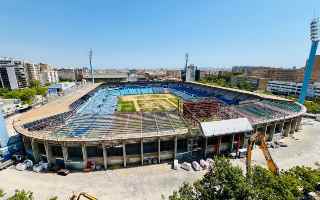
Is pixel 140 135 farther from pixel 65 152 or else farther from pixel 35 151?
pixel 35 151

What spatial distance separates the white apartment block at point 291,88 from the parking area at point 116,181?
7366 cm

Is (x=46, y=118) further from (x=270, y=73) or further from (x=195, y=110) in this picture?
(x=270, y=73)

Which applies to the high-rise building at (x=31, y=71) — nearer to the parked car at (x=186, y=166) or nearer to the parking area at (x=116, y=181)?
the parking area at (x=116, y=181)

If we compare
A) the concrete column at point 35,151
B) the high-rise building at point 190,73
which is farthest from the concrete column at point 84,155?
the high-rise building at point 190,73

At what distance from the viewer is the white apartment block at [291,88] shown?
8706cm

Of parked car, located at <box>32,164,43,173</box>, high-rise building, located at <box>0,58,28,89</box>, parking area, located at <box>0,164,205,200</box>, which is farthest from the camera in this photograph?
high-rise building, located at <box>0,58,28,89</box>

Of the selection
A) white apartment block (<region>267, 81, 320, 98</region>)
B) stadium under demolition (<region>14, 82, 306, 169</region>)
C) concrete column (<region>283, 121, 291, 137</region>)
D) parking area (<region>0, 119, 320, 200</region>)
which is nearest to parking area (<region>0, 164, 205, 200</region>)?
parking area (<region>0, 119, 320, 200</region>)

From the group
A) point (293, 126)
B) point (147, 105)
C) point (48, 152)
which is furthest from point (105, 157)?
point (147, 105)

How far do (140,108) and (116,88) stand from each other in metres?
51.9

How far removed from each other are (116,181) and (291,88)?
112131 mm

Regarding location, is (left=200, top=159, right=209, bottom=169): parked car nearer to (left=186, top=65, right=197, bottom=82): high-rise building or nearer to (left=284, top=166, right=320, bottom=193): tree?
(left=284, top=166, right=320, bottom=193): tree

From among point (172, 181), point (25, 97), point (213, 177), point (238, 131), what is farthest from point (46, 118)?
point (25, 97)

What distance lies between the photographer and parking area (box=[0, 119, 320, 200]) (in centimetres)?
2362

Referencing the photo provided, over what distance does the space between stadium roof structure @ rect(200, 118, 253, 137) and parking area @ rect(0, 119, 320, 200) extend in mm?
5719
